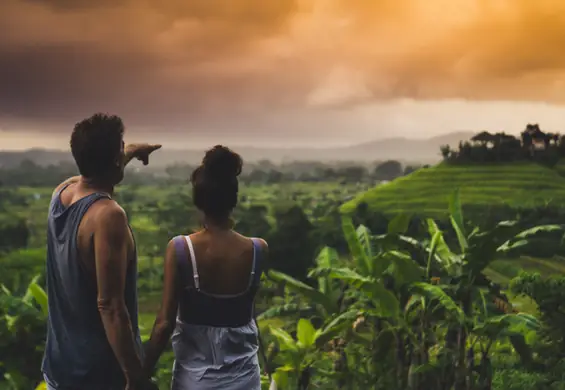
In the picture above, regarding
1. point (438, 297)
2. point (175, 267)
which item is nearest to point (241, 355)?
point (175, 267)

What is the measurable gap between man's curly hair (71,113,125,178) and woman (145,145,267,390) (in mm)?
165

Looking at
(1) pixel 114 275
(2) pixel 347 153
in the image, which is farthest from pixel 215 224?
(2) pixel 347 153

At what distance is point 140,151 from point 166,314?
0.42 meters

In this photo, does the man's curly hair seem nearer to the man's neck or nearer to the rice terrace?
the man's neck

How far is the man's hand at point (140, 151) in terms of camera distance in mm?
1427

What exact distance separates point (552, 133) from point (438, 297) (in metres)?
4.65

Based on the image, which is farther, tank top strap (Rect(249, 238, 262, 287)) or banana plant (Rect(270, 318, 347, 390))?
banana plant (Rect(270, 318, 347, 390))

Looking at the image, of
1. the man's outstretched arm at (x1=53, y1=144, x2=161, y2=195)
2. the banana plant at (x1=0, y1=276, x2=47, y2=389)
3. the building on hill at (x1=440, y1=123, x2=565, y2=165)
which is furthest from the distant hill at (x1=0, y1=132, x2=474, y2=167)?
the man's outstretched arm at (x1=53, y1=144, x2=161, y2=195)

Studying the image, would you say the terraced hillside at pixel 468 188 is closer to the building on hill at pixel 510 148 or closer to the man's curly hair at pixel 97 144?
the building on hill at pixel 510 148

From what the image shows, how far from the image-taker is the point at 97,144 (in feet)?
3.84

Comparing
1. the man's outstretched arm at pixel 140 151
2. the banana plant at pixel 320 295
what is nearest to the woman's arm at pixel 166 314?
the man's outstretched arm at pixel 140 151

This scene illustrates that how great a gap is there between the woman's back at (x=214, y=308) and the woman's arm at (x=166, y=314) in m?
0.01

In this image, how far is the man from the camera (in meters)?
1.14

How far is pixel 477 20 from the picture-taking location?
646 centimetres
